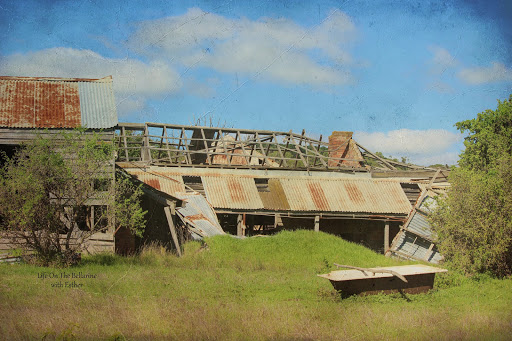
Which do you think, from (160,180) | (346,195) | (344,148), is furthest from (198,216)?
(344,148)

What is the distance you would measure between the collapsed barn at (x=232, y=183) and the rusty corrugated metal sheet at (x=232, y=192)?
0.05 m

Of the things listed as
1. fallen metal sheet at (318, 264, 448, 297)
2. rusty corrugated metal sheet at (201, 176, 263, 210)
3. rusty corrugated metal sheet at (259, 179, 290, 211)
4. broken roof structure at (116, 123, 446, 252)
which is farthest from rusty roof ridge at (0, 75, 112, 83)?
fallen metal sheet at (318, 264, 448, 297)

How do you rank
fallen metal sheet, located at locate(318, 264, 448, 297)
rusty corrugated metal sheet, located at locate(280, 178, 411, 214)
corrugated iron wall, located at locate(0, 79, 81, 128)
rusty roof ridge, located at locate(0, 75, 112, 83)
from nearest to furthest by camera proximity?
fallen metal sheet, located at locate(318, 264, 448, 297) < corrugated iron wall, located at locate(0, 79, 81, 128) < rusty roof ridge, located at locate(0, 75, 112, 83) < rusty corrugated metal sheet, located at locate(280, 178, 411, 214)

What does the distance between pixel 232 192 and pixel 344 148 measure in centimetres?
967

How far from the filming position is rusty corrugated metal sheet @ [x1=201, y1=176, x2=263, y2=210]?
25484mm

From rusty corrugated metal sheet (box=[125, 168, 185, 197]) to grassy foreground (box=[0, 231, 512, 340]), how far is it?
7233mm

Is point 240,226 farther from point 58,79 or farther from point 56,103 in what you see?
point 58,79

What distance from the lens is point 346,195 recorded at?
28297 millimetres

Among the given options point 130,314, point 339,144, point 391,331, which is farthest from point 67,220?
point 339,144

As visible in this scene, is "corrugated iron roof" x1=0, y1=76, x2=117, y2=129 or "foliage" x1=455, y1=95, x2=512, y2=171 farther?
"foliage" x1=455, y1=95, x2=512, y2=171

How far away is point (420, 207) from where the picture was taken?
83.4 feet

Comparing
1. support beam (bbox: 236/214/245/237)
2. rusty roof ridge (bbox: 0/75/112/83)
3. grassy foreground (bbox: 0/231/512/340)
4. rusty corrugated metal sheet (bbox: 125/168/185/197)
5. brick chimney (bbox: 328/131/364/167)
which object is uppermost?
rusty roof ridge (bbox: 0/75/112/83)

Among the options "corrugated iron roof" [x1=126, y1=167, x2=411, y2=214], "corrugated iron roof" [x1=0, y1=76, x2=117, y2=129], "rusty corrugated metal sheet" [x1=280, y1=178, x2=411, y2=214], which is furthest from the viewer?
"rusty corrugated metal sheet" [x1=280, y1=178, x2=411, y2=214]

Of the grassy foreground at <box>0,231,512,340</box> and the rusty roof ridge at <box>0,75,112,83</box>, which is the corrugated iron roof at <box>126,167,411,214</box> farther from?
the grassy foreground at <box>0,231,512,340</box>
